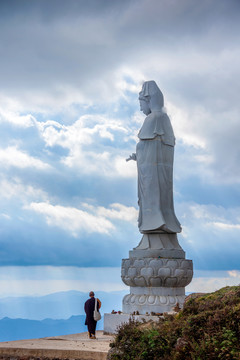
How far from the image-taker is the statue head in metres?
13.6

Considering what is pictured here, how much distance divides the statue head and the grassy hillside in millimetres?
8062

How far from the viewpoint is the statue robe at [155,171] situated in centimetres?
1301

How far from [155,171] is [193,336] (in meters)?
7.85

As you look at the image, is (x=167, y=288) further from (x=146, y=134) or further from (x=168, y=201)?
(x=146, y=134)

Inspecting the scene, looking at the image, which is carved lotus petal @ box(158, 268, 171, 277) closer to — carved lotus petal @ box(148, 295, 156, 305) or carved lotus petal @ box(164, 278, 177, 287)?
carved lotus petal @ box(164, 278, 177, 287)

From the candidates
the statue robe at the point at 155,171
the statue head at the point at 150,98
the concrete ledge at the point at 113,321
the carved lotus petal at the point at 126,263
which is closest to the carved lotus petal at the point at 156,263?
the carved lotus petal at the point at 126,263

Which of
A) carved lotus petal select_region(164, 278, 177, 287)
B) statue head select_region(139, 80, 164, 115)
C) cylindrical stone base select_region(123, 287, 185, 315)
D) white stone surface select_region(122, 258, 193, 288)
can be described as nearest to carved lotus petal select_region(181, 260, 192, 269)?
Answer: white stone surface select_region(122, 258, 193, 288)

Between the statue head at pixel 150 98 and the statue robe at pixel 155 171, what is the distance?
1.01 feet

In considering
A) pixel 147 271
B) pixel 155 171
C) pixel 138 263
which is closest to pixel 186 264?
pixel 147 271

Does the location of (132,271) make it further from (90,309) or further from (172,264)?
(90,309)

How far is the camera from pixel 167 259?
12.0m

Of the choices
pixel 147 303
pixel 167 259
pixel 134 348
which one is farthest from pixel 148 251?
pixel 134 348

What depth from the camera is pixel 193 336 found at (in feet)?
18.2

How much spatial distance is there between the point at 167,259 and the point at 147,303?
4.07 ft
